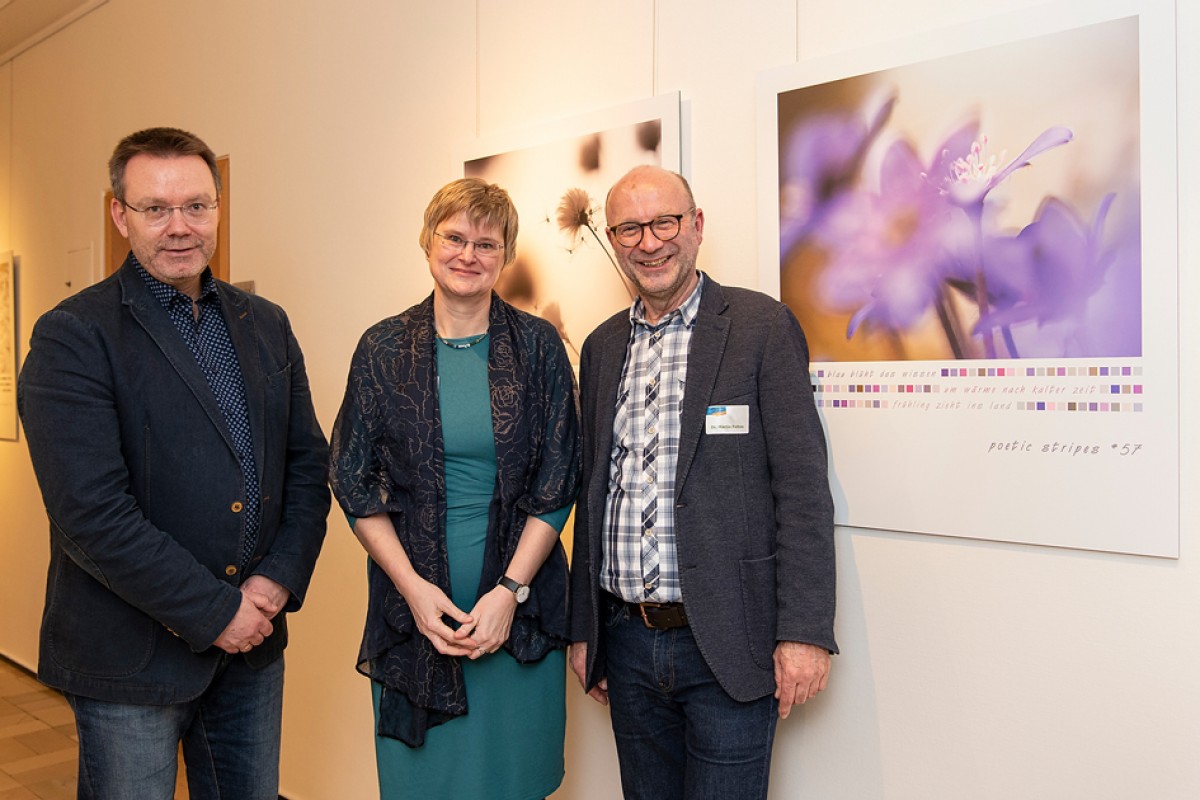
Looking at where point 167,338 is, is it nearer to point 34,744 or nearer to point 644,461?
point 644,461

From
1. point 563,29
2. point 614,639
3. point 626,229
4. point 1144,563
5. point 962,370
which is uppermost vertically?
point 563,29

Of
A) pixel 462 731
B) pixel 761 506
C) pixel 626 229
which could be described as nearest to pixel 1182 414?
pixel 761 506

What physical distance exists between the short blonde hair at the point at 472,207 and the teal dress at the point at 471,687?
0.94ft

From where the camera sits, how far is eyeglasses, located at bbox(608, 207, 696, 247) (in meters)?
1.90

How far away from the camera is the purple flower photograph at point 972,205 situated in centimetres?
166

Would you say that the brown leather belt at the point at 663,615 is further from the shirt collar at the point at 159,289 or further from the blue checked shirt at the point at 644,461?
the shirt collar at the point at 159,289

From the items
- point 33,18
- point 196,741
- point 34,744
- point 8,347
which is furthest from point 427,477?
point 8,347

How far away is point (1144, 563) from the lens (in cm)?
166

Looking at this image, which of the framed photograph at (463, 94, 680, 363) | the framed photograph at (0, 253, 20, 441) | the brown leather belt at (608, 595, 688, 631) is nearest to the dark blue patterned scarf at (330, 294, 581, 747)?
the brown leather belt at (608, 595, 688, 631)

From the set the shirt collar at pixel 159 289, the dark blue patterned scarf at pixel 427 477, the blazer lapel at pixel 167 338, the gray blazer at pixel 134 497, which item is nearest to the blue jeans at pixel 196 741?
the gray blazer at pixel 134 497

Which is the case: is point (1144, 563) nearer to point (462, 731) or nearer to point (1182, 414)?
point (1182, 414)

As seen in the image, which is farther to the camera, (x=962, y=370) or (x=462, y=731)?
(x=462, y=731)

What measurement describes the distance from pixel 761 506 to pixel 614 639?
1.51 feet

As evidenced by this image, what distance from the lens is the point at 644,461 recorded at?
6.21ft
